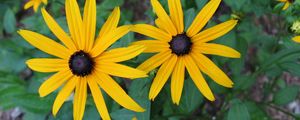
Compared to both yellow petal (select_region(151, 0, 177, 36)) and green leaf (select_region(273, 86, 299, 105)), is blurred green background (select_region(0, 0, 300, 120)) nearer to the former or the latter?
green leaf (select_region(273, 86, 299, 105))

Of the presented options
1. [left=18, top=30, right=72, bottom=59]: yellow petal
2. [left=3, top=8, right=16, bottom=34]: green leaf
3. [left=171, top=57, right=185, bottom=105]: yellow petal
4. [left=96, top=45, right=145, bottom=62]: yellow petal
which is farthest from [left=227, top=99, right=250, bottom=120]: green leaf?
[left=3, top=8, right=16, bottom=34]: green leaf

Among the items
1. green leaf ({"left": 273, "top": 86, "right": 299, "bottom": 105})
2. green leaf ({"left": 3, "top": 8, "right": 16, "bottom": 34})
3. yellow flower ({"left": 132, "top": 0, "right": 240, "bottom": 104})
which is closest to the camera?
yellow flower ({"left": 132, "top": 0, "right": 240, "bottom": 104})

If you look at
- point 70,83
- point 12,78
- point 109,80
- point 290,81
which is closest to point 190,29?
point 109,80

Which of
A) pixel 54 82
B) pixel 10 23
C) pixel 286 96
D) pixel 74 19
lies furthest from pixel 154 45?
pixel 10 23

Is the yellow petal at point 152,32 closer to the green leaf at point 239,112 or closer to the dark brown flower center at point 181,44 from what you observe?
the dark brown flower center at point 181,44

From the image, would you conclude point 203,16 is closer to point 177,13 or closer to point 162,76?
point 177,13

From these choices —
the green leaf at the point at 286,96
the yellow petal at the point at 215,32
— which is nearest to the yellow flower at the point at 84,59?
the yellow petal at the point at 215,32
